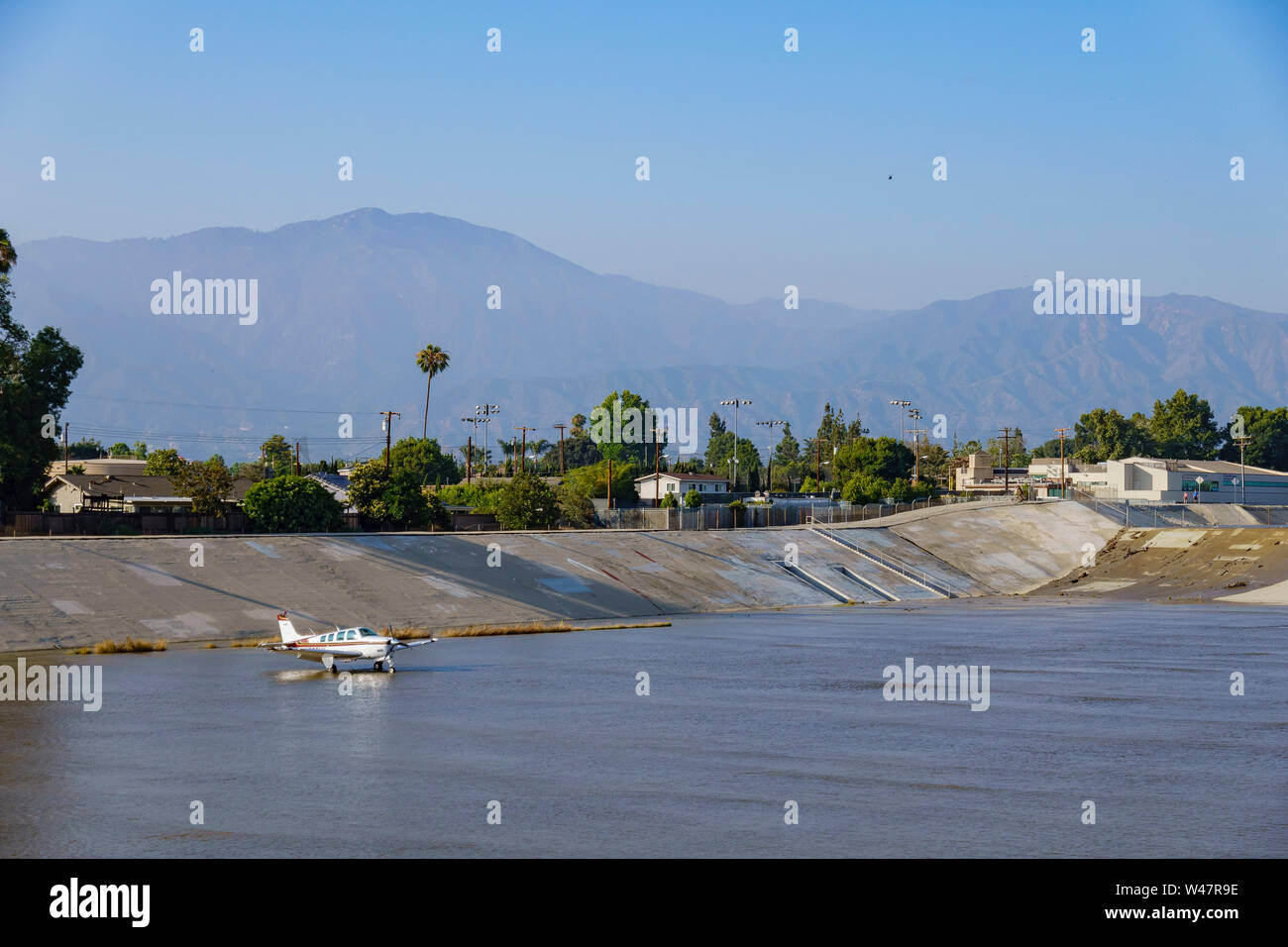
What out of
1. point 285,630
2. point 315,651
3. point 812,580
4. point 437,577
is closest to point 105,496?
point 437,577

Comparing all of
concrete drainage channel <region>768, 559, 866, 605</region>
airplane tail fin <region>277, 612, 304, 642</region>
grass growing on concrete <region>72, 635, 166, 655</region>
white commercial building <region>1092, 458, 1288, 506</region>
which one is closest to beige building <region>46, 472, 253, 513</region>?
concrete drainage channel <region>768, 559, 866, 605</region>

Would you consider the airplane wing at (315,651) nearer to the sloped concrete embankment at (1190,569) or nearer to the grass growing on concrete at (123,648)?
the grass growing on concrete at (123,648)

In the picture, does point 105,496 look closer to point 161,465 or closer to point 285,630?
point 161,465

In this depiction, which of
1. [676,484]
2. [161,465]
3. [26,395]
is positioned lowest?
[676,484]

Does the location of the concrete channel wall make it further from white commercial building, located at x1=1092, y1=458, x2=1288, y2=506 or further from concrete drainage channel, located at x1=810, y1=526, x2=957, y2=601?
white commercial building, located at x1=1092, y1=458, x2=1288, y2=506

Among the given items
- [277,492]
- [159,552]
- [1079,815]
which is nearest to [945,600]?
[277,492]
